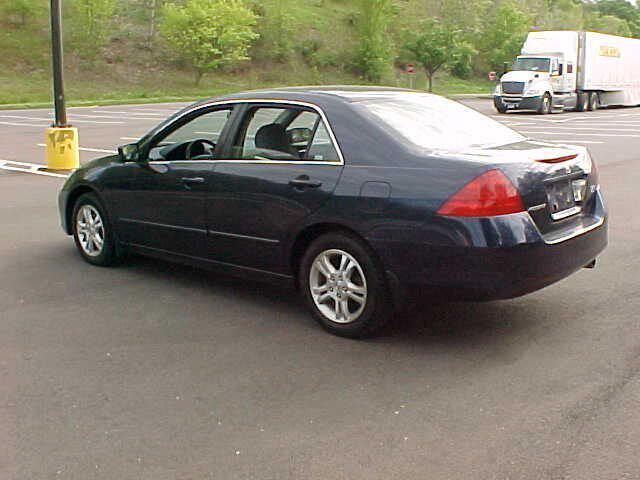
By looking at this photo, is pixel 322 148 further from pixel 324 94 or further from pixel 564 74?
pixel 564 74

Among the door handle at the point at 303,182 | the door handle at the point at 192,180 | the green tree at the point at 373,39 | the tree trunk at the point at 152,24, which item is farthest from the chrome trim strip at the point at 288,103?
the green tree at the point at 373,39

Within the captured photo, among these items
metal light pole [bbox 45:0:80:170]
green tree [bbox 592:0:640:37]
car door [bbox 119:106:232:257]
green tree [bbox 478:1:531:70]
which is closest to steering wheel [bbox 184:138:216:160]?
car door [bbox 119:106:232:257]

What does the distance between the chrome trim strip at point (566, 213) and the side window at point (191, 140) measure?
8.33ft

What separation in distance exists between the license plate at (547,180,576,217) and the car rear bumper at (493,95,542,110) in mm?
31119

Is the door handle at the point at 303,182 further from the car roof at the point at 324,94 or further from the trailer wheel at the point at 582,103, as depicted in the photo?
the trailer wheel at the point at 582,103

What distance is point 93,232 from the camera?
720cm

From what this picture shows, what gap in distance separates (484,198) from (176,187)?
2.50m

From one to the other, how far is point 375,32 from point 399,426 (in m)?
64.9

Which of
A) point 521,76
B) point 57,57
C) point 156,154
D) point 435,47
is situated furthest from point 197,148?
point 435,47

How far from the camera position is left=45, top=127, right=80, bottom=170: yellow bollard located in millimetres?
14048

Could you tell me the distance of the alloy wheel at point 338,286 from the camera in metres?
5.23

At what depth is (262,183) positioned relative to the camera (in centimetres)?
566

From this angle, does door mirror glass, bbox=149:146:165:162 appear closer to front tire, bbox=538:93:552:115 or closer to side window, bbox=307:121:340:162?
side window, bbox=307:121:340:162

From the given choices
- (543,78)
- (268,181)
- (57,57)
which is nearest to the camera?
(268,181)
